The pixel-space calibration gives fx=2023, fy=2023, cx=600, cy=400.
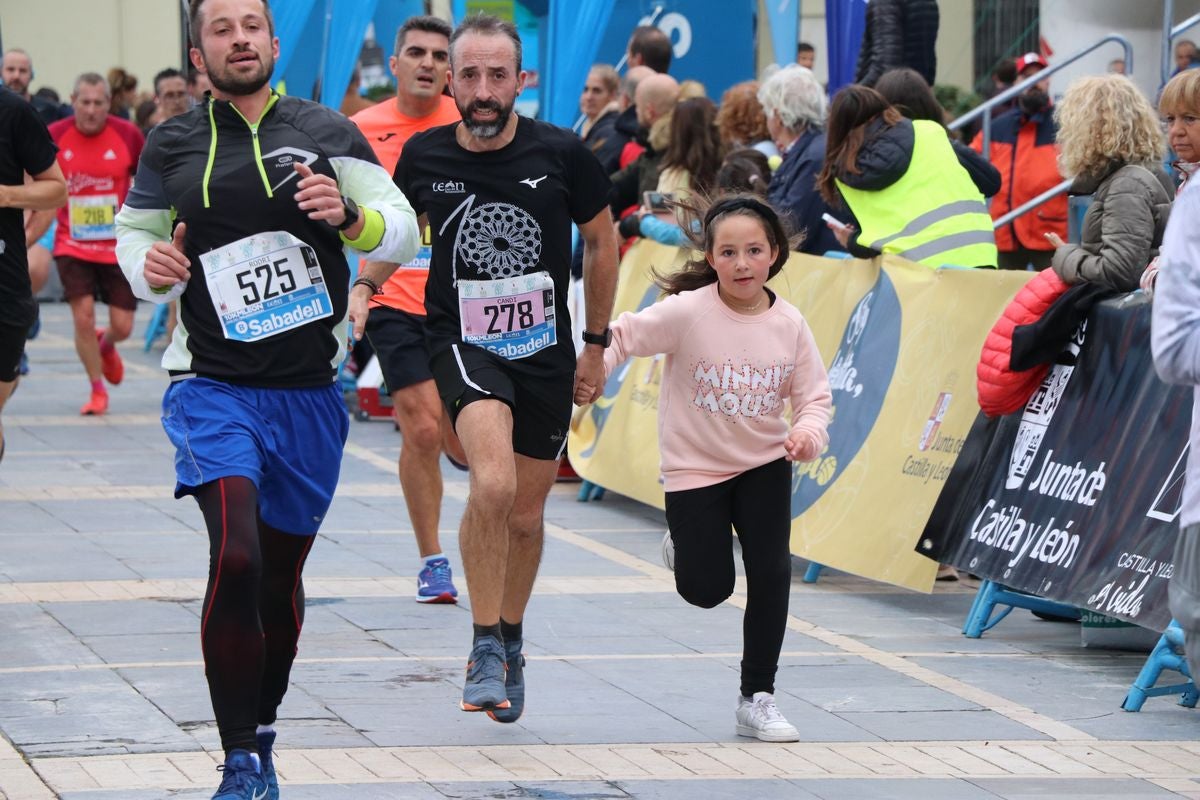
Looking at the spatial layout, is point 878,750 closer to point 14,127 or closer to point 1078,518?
point 1078,518

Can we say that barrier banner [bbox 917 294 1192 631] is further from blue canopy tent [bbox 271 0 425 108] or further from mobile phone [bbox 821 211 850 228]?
blue canopy tent [bbox 271 0 425 108]

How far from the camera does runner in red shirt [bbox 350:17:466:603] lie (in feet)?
26.6

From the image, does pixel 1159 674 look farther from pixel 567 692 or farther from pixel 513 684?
pixel 513 684

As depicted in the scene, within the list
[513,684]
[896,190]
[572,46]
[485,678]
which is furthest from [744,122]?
[485,678]

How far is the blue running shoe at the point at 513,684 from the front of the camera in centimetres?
588

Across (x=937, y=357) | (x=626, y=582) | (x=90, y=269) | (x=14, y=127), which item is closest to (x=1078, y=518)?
(x=937, y=357)

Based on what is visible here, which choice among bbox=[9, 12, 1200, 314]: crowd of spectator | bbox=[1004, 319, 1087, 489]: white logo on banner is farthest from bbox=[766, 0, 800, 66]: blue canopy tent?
bbox=[1004, 319, 1087, 489]: white logo on banner

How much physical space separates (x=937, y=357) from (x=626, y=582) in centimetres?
162

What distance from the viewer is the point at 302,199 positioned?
4.93 meters

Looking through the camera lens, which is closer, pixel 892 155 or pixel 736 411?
pixel 736 411

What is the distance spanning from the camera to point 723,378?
6.12 meters

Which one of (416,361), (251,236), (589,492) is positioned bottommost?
(589,492)

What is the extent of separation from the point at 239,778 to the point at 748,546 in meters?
1.90

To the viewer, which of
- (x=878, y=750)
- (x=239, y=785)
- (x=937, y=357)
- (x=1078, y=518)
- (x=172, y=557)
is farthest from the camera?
(x=172, y=557)
